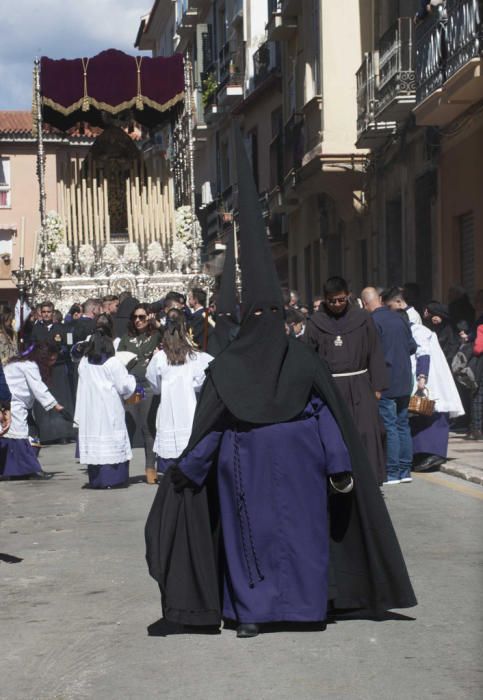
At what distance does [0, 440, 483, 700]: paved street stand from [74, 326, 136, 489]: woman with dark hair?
11.5ft

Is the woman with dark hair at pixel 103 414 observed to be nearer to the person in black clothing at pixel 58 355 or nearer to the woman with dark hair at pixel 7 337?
the woman with dark hair at pixel 7 337

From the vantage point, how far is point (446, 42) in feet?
69.3

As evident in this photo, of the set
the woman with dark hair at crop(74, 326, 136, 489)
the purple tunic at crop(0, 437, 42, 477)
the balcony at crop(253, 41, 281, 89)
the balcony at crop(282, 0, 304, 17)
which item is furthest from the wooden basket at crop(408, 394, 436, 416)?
the balcony at crop(253, 41, 281, 89)

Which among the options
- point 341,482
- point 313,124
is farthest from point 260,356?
point 313,124

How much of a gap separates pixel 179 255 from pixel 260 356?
2159 centimetres

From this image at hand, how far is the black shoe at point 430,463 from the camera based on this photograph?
49.9 ft

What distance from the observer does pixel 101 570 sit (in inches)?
374

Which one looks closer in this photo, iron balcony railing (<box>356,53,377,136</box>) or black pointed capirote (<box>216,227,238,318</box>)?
black pointed capirote (<box>216,227,238,318</box>)

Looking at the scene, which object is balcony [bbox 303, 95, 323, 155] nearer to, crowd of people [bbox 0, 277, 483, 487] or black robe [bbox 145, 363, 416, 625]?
crowd of people [bbox 0, 277, 483, 487]

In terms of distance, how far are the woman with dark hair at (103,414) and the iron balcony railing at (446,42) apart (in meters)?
6.67

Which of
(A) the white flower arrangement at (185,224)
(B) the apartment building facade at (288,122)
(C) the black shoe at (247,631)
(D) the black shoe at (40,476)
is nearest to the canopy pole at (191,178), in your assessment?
(A) the white flower arrangement at (185,224)

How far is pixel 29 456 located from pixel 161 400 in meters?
2.35

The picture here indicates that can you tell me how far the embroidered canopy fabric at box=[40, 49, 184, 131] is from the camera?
2938 centimetres

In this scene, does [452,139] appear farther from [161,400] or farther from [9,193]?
Answer: [9,193]
